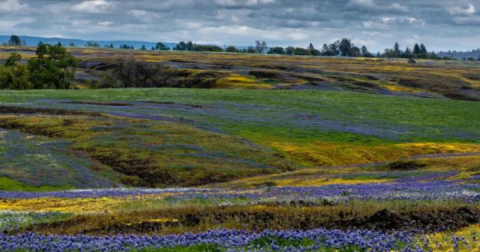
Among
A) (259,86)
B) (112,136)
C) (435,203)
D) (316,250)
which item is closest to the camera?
(316,250)

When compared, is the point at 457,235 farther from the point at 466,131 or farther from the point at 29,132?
the point at 466,131

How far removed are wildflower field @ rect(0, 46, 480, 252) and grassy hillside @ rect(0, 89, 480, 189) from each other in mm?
213

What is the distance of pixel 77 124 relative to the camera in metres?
62.3

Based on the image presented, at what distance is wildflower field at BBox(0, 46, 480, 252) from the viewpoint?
46.3 feet

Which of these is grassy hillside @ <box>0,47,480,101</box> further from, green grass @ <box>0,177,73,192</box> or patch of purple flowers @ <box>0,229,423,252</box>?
patch of purple flowers @ <box>0,229,423,252</box>

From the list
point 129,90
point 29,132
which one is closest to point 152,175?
point 29,132

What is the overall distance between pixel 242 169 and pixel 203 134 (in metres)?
11.4

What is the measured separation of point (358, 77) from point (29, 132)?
311 ft

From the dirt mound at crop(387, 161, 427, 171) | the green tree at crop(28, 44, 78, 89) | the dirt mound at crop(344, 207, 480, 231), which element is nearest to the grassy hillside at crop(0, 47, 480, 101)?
the green tree at crop(28, 44, 78, 89)

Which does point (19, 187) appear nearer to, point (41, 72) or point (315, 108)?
point (315, 108)

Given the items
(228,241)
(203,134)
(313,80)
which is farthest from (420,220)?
(313,80)

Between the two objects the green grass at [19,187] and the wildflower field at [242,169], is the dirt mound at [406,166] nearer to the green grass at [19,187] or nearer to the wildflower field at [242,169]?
the wildflower field at [242,169]

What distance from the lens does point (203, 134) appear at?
61.2 m

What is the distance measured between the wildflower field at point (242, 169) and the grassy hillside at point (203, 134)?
0.70 ft
